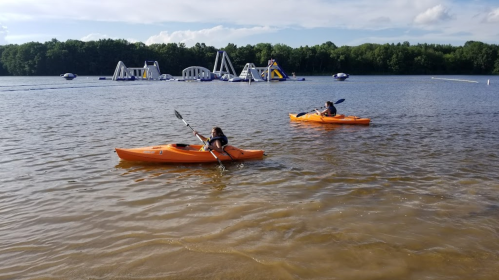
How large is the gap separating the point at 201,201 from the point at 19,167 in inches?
196

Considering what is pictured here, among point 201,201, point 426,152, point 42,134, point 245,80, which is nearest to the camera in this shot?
point 201,201

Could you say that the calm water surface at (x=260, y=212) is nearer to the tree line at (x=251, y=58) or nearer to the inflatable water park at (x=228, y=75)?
the inflatable water park at (x=228, y=75)

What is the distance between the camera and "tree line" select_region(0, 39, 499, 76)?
98500 mm

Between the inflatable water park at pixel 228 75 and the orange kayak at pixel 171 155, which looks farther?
the inflatable water park at pixel 228 75

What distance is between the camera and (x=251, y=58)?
104m

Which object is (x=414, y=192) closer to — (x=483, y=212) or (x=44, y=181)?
(x=483, y=212)

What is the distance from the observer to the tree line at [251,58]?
98500 mm

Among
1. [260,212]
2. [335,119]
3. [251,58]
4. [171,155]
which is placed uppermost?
[251,58]

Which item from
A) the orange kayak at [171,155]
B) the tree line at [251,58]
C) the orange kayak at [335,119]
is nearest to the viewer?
the orange kayak at [171,155]

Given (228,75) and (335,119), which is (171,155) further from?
(228,75)

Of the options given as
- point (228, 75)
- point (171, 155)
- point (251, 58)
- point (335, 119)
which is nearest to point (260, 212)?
point (171, 155)

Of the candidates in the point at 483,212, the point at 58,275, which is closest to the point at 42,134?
the point at 58,275

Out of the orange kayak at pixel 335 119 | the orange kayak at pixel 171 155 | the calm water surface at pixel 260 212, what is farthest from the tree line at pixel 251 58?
the orange kayak at pixel 171 155

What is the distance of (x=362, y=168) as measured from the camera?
8.86m
